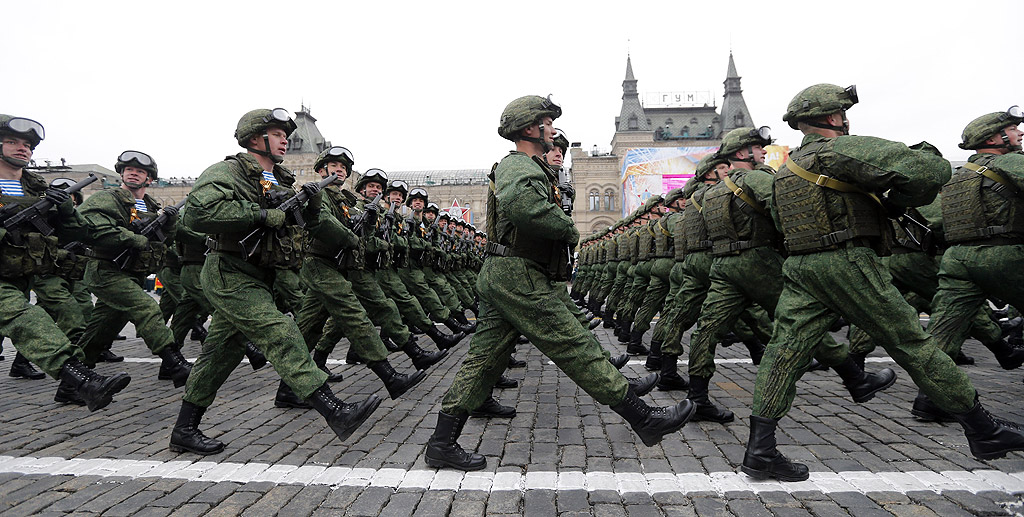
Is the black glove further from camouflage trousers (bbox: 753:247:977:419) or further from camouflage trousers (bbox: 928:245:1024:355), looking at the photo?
camouflage trousers (bbox: 928:245:1024:355)

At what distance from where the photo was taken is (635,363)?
247 inches

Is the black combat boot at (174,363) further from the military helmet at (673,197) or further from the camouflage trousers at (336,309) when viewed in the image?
the military helmet at (673,197)

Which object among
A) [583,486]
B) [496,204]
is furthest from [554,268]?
[583,486]

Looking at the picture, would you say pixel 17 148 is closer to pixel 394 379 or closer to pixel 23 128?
pixel 23 128

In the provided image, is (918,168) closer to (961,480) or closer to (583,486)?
(961,480)

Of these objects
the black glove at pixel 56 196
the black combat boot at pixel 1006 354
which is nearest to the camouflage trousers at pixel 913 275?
the black combat boot at pixel 1006 354

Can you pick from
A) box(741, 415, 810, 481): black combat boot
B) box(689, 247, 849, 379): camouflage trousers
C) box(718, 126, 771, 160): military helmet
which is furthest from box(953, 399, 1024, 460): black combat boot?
box(718, 126, 771, 160): military helmet

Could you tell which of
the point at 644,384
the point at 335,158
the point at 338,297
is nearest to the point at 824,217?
the point at 644,384

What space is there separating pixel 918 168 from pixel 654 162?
4714 cm

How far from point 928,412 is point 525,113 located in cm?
345

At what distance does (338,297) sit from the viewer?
4.30 meters

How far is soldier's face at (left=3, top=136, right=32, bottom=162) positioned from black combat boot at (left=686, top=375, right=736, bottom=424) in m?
5.76

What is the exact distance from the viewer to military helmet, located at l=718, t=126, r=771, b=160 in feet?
13.9

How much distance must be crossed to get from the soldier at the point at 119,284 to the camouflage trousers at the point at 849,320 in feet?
16.2
